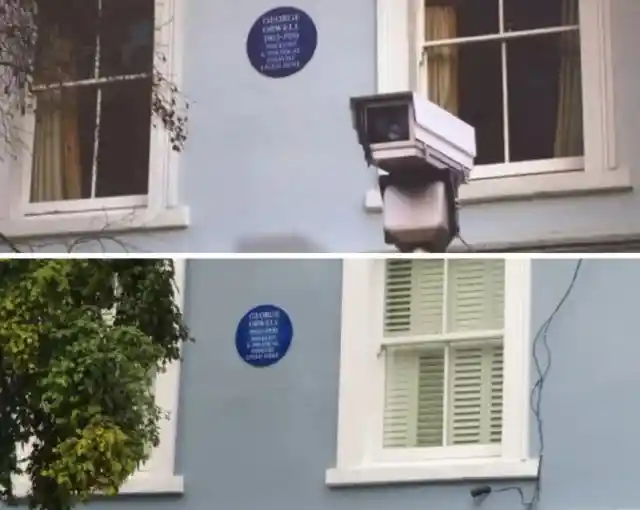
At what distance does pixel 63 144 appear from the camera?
1372mm

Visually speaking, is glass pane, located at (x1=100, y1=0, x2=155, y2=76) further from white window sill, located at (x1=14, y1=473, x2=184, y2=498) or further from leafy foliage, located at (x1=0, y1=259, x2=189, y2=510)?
white window sill, located at (x1=14, y1=473, x2=184, y2=498)

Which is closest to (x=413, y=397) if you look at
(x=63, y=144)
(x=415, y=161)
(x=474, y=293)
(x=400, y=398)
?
(x=400, y=398)

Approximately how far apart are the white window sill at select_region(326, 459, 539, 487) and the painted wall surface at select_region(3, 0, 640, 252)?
0.23 meters

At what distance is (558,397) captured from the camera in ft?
4.06

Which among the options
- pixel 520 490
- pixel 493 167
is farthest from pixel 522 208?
pixel 520 490

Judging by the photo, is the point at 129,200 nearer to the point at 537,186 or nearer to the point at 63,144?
the point at 63,144

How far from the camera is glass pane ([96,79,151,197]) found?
135 centimetres

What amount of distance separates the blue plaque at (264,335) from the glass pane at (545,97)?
1.01ft

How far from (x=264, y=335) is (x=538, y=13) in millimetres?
463

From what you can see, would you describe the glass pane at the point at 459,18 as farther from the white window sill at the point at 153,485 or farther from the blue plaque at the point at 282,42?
the white window sill at the point at 153,485

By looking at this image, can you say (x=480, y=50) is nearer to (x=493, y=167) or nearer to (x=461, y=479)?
(x=493, y=167)

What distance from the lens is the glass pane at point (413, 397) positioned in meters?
1.26

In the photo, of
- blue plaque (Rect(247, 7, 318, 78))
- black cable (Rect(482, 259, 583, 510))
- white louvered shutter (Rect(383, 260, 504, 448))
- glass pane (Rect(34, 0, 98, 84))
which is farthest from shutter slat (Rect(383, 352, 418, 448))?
glass pane (Rect(34, 0, 98, 84))

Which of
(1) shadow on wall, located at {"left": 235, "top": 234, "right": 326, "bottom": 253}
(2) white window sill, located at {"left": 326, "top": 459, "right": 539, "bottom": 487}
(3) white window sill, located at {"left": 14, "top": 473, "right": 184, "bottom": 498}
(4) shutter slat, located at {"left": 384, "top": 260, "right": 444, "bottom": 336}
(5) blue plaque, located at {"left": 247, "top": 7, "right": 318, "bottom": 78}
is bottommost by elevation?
(3) white window sill, located at {"left": 14, "top": 473, "right": 184, "bottom": 498}
